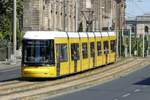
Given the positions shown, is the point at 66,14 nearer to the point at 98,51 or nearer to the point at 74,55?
the point at 98,51

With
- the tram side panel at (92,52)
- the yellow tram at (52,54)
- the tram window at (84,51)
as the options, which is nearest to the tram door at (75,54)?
the yellow tram at (52,54)

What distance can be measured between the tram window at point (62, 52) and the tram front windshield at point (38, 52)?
0.75m

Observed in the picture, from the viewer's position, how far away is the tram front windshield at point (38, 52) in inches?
1406

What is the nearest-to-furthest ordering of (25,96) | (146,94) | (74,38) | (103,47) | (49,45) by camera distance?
(25,96) → (146,94) → (49,45) → (74,38) → (103,47)

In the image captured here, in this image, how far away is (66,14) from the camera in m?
106

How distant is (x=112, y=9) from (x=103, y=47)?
92131mm

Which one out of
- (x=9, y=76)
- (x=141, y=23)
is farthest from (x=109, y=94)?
(x=141, y=23)

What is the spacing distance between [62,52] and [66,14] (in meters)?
68.3

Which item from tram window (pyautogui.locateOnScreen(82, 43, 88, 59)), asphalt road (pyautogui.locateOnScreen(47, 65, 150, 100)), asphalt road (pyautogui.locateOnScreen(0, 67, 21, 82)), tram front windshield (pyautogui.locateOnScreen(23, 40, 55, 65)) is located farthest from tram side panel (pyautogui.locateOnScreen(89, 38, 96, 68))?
asphalt road (pyautogui.locateOnScreen(47, 65, 150, 100))

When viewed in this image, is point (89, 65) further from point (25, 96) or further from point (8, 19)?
point (8, 19)

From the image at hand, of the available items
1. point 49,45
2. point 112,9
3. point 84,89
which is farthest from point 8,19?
point 112,9

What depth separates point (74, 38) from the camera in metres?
40.6

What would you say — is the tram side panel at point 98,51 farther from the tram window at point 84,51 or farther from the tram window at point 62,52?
the tram window at point 62,52

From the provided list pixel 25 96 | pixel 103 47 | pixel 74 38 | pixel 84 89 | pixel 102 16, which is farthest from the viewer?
pixel 102 16
